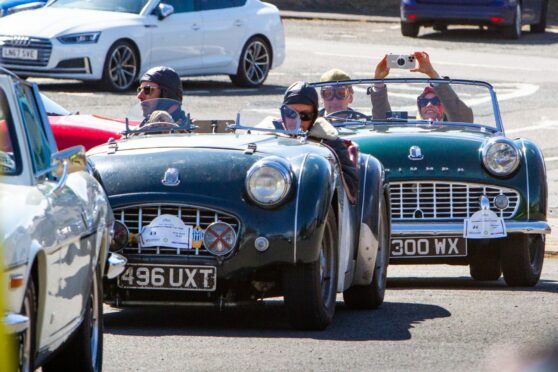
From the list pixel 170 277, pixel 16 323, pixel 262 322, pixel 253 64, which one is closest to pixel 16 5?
pixel 253 64

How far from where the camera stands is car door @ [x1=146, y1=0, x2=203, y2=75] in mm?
22156

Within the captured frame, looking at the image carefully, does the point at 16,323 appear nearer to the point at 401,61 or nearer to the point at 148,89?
the point at 148,89

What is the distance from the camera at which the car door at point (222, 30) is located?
75.5 feet

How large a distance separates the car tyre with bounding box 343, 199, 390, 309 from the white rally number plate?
11.4 m

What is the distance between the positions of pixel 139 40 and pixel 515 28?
11.2 meters

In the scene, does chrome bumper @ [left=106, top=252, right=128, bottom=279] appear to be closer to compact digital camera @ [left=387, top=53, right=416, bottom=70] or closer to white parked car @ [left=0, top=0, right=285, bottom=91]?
compact digital camera @ [left=387, top=53, right=416, bottom=70]

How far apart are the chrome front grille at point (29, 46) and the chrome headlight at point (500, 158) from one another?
425 inches

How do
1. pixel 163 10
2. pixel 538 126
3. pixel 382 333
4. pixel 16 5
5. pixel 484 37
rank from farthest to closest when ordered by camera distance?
pixel 484 37 → pixel 16 5 → pixel 163 10 → pixel 538 126 → pixel 382 333

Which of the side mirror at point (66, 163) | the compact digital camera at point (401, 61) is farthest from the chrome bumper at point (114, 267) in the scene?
the compact digital camera at point (401, 61)

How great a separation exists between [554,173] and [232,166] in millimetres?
10160

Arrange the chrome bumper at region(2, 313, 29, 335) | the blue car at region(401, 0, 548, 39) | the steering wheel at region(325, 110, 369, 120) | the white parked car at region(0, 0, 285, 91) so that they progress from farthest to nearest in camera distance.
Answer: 1. the blue car at region(401, 0, 548, 39)
2. the white parked car at region(0, 0, 285, 91)
3. the steering wheel at region(325, 110, 369, 120)
4. the chrome bumper at region(2, 313, 29, 335)

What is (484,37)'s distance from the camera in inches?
1241

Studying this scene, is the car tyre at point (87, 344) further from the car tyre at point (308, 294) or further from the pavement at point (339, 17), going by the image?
the pavement at point (339, 17)

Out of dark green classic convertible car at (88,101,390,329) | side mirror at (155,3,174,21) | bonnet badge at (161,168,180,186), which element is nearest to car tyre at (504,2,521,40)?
side mirror at (155,3,174,21)
